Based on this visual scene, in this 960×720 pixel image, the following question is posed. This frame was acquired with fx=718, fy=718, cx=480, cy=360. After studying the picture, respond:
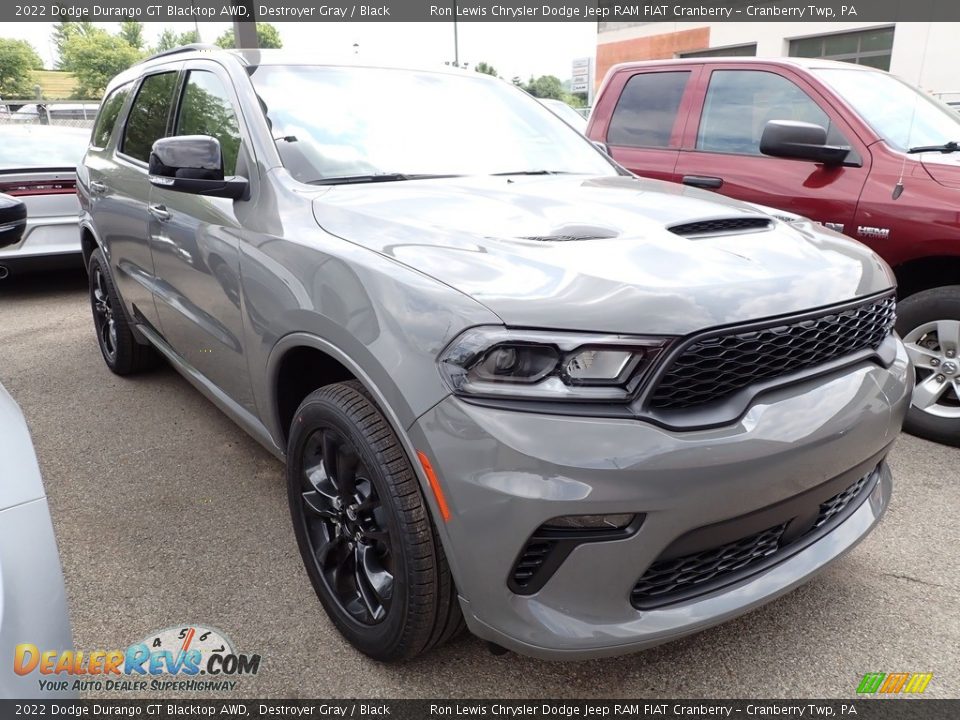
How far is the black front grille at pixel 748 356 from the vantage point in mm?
1576

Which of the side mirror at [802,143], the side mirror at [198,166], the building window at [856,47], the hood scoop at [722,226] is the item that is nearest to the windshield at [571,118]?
the side mirror at [802,143]

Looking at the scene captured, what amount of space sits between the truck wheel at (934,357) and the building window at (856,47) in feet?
75.4

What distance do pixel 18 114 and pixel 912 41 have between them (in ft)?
90.8

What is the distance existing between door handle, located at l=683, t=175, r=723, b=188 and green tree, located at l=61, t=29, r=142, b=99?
69299 mm

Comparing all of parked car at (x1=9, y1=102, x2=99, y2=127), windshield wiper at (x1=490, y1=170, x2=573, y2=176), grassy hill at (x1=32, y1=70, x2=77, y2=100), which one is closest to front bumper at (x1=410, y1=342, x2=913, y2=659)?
windshield wiper at (x1=490, y1=170, x2=573, y2=176)

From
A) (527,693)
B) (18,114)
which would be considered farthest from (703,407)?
(18,114)

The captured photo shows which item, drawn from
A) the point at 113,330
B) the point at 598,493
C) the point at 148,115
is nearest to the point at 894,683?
the point at 598,493

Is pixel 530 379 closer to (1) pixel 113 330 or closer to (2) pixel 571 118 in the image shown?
(1) pixel 113 330

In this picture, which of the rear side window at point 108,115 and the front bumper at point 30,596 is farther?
the rear side window at point 108,115

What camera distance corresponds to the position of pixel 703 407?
162 centimetres

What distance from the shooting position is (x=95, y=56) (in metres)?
64.5

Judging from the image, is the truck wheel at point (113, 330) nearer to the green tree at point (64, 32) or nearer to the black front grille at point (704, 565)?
the black front grille at point (704, 565)

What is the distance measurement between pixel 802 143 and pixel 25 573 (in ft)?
12.1

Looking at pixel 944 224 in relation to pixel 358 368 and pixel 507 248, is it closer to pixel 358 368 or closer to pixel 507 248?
pixel 507 248
